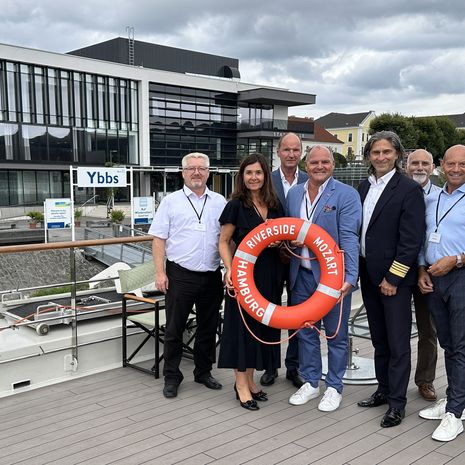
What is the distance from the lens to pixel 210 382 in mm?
2875

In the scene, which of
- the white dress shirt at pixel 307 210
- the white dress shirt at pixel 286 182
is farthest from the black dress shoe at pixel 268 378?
the white dress shirt at pixel 286 182

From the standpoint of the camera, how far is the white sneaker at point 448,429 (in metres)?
2.19

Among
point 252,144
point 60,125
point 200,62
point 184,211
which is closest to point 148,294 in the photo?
point 184,211

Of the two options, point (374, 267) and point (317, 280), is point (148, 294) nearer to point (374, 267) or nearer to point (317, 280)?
point (317, 280)

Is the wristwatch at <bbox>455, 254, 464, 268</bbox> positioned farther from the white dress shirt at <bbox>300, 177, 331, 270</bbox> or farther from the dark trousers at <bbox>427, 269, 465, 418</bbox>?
the white dress shirt at <bbox>300, 177, 331, 270</bbox>

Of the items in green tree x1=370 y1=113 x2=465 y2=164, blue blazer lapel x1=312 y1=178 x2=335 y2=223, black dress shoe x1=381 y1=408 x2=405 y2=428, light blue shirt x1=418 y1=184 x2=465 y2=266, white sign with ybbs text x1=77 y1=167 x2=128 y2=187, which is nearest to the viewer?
light blue shirt x1=418 y1=184 x2=465 y2=266

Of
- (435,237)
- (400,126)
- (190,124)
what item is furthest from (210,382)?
(400,126)

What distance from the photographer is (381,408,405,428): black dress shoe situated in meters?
2.34

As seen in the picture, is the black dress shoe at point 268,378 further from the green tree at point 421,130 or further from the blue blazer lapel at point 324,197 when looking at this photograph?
the green tree at point 421,130

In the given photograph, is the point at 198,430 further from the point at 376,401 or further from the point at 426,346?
the point at 426,346

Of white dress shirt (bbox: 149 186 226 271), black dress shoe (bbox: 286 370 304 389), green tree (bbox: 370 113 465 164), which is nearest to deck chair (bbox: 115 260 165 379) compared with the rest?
white dress shirt (bbox: 149 186 226 271)

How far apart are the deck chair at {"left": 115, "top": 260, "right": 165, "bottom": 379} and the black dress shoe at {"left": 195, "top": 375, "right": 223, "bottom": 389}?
0.93 feet

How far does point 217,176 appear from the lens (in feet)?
88.7

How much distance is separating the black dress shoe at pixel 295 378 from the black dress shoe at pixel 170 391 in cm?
67
